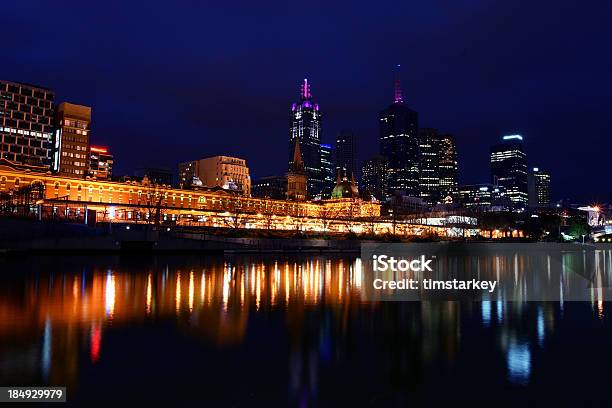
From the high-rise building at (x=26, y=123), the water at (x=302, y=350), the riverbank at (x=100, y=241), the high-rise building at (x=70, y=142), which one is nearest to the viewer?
the water at (x=302, y=350)

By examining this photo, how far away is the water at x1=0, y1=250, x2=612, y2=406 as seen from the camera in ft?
31.3

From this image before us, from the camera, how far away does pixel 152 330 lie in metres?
15.2

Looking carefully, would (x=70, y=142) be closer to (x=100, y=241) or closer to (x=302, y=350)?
(x=100, y=241)

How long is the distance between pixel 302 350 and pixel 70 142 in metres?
204

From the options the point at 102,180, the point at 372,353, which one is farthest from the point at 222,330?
the point at 102,180

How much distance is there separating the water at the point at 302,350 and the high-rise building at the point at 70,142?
18767cm

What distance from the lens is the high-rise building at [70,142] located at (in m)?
193

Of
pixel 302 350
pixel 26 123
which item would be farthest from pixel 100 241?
pixel 26 123

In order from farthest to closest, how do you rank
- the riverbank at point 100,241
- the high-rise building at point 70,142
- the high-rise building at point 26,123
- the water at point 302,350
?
1. the high-rise building at point 70,142
2. the high-rise building at point 26,123
3. the riverbank at point 100,241
4. the water at point 302,350

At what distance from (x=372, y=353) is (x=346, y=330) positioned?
2969mm

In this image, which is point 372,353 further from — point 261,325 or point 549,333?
point 549,333

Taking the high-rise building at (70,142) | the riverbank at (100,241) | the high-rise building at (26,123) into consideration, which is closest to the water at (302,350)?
the riverbank at (100,241)

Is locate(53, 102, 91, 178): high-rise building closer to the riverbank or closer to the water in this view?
the riverbank

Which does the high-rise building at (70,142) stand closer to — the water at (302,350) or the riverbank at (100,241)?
the riverbank at (100,241)
